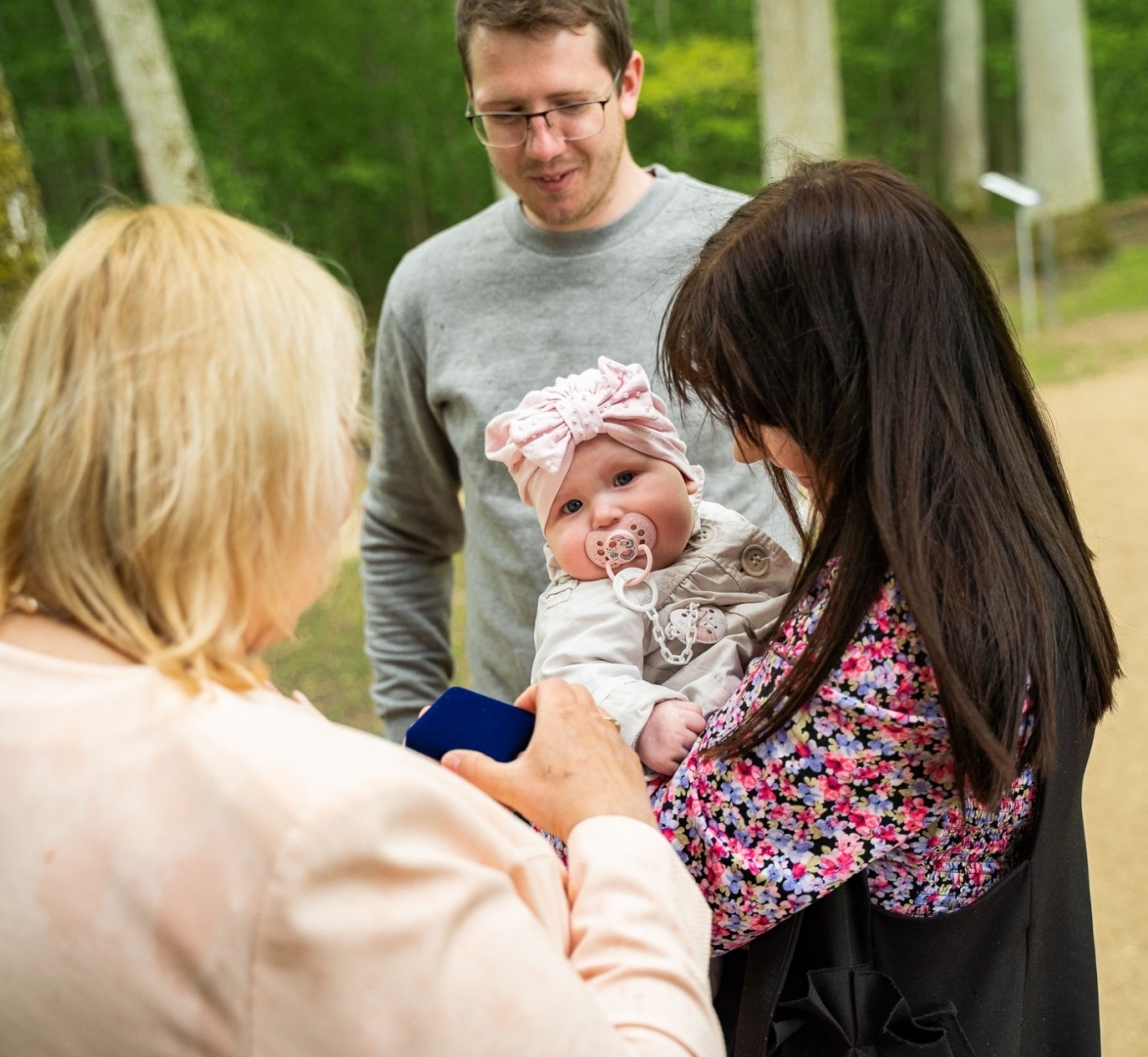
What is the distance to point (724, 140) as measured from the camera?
73.2 feet

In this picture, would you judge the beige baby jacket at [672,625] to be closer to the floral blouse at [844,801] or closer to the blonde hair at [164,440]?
the floral blouse at [844,801]

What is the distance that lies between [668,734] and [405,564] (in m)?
1.50

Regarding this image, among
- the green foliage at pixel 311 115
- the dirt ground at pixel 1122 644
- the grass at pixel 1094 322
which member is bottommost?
the grass at pixel 1094 322

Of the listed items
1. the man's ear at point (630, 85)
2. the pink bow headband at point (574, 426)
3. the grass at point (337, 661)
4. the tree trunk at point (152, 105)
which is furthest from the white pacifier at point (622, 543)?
the tree trunk at point (152, 105)

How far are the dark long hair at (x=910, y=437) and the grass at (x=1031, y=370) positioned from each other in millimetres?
665

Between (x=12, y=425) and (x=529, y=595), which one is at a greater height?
(x=12, y=425)

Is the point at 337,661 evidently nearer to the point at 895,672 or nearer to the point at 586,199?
the point at 586,199

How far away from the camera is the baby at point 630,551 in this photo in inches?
76.8

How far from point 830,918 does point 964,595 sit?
48 centimetres

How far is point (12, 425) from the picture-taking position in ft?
4.04

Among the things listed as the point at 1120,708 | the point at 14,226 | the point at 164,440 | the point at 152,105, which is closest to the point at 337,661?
the point at 14,226

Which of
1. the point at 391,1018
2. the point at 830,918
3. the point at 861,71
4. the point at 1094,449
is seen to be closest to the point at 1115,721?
the point at 1094,449

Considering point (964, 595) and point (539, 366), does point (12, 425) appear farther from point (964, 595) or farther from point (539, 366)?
point (539, 366)

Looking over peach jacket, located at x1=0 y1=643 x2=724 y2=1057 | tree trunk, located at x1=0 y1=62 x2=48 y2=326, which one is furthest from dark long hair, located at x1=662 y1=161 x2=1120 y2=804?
tree trunk, located at x1=0 y1=62 x2=48 y2=326
